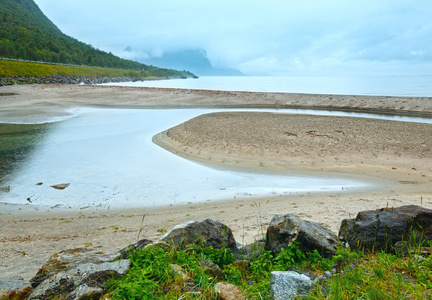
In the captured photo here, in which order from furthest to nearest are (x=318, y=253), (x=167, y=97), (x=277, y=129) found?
(x=167, y=97)
(x=277, y=129)
(x=318, y=253)

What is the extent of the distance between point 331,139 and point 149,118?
20.1 meters

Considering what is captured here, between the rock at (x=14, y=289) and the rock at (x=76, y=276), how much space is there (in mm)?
142

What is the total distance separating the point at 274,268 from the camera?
16.0ft

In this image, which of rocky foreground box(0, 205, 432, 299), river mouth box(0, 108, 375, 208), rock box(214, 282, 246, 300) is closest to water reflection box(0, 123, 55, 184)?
river mouth box(0, 108, 375, 208)

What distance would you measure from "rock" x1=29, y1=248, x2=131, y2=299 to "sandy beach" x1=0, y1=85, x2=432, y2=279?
62.1 inches

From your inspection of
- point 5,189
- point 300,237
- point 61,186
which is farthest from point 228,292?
point 5,189

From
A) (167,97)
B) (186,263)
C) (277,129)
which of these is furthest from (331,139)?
(167,97)

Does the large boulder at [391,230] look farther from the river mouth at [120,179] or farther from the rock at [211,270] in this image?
the river mouth at [120,179]

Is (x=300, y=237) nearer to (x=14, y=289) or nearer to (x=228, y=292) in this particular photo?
(x=228, y=292)

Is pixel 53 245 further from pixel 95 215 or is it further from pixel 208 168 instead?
pixel 208 168

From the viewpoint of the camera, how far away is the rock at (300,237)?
17.3ft

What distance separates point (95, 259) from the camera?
15.9 ft

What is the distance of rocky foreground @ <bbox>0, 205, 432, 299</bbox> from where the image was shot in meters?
3.89

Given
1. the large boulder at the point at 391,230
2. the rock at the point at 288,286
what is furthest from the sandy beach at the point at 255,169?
the rock at the point at 288,286
